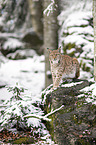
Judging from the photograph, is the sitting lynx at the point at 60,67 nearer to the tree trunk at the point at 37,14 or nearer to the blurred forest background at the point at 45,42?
the blurred forest background at the point at 45,42

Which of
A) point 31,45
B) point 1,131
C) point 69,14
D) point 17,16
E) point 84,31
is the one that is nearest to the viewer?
point 1,131

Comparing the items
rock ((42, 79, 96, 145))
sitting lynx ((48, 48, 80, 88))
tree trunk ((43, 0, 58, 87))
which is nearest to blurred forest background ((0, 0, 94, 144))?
tree trunk ((43, 0, 58, 87))

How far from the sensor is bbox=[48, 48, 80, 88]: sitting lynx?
381 centimetres

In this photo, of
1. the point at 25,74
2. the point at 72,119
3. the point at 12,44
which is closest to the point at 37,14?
the point at 12,44

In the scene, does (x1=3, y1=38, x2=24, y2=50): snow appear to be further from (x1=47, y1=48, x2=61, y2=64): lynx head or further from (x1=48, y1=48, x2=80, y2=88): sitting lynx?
(x1=47, y1=48, x2=61, y2=64): lynx head

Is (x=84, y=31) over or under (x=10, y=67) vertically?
over

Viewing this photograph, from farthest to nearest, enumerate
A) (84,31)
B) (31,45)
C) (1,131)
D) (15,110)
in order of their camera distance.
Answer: (31,45) → (84,31) → (1,131) → (15,110)

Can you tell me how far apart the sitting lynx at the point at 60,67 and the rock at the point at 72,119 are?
20.1 inches

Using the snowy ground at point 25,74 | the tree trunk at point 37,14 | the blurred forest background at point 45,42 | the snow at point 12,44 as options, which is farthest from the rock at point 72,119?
the snow at point 12,44

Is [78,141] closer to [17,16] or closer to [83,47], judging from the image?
[83,47]

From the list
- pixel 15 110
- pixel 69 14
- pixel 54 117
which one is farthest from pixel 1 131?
pixel 69 14

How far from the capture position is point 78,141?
279 centimetres

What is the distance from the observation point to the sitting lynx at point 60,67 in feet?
12.5

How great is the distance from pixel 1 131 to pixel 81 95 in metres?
1.86
